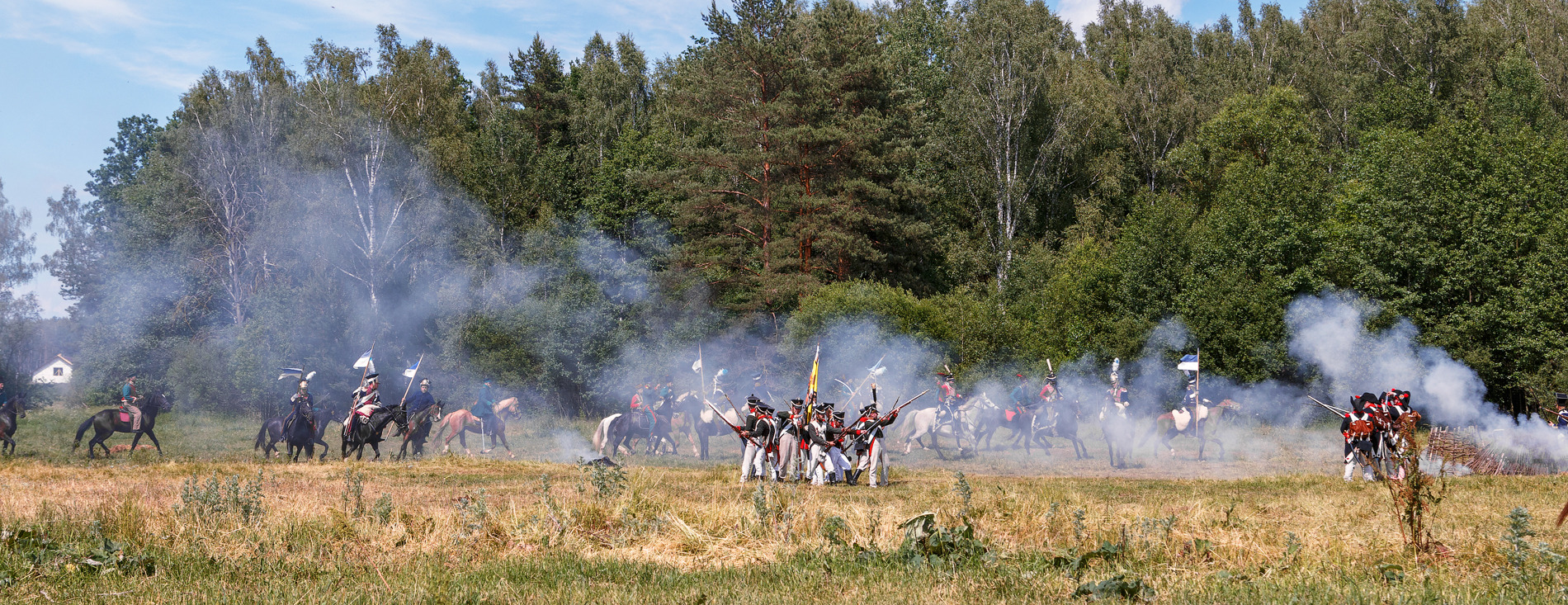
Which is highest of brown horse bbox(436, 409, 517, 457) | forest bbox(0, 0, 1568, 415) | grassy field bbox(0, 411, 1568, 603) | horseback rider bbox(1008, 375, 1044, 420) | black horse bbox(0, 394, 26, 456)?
forest bbox(0, 0, 1568, 415)

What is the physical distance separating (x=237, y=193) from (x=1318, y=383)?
138ft

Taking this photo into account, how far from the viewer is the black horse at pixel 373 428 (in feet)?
69.6

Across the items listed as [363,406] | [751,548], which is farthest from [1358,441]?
[363,406]

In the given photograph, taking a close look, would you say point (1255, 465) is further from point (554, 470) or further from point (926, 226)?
point (926, 226)

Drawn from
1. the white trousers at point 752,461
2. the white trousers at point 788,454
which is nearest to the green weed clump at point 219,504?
the white trousers at point 752,461

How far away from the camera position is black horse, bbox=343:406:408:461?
69.6ft

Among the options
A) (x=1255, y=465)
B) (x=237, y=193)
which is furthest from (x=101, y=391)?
(x=1255, y=465)

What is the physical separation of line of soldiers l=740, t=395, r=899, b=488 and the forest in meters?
15.7

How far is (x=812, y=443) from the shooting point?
636 inches

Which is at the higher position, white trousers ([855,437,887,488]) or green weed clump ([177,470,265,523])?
white trousers ([855,437,887,488])

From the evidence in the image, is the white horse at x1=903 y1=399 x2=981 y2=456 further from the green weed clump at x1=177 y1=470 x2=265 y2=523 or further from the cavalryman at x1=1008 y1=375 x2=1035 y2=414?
the green weed clump at x1=177 y1=470 x2=265 y2=523

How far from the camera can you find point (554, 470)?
59.7ft

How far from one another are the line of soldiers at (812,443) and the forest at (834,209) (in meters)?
15.7

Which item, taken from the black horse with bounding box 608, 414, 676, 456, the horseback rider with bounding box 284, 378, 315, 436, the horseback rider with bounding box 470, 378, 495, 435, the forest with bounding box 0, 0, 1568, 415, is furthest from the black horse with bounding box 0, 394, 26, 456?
the forest with bounding box 0, 0, 1568, 415
